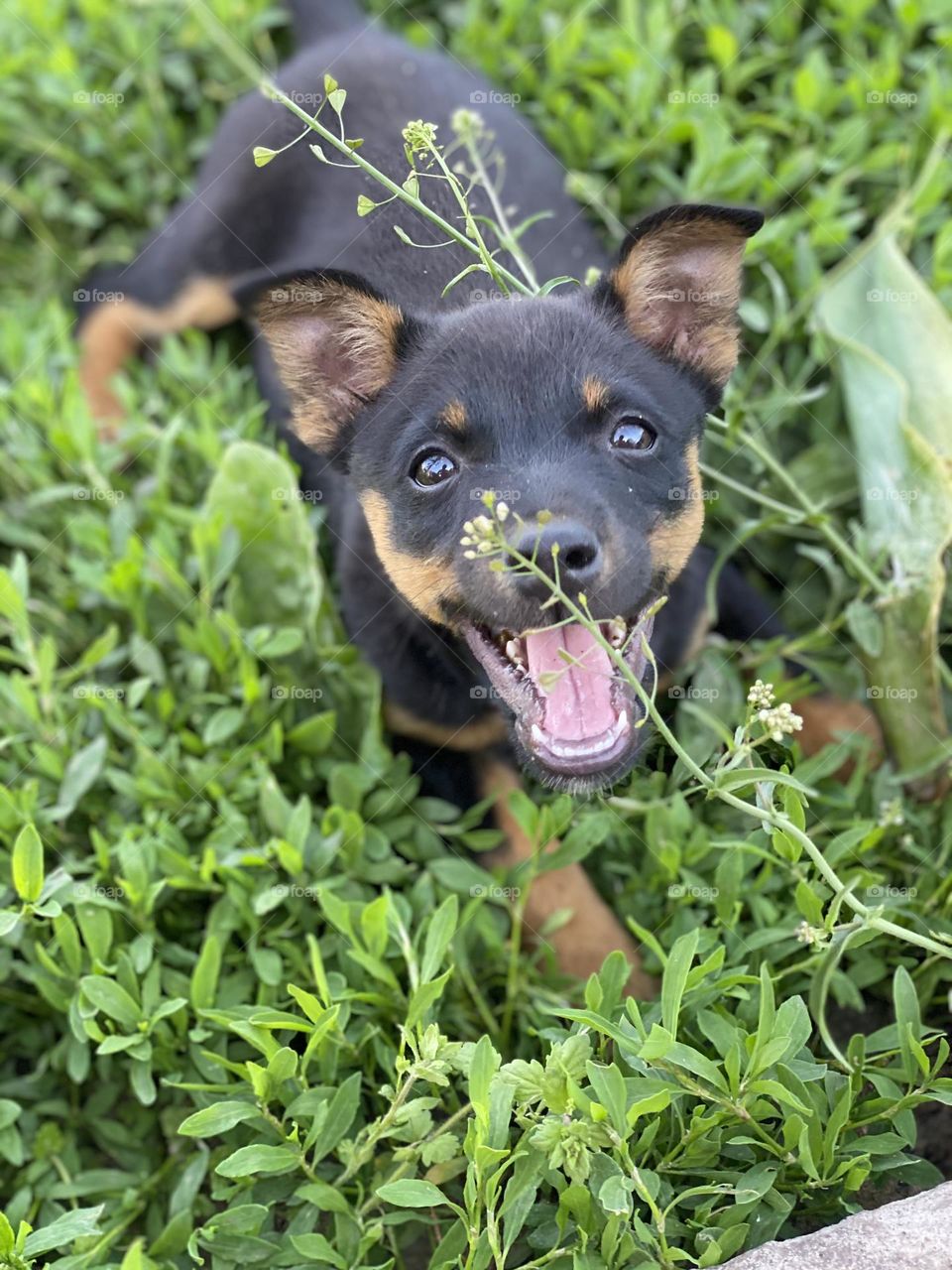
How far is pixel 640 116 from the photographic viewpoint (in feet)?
14.4

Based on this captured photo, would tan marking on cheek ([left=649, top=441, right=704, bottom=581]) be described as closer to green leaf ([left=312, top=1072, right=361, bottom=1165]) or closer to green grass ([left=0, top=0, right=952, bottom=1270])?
green grass ([left=0, top=0, right=952, bottom=1270])

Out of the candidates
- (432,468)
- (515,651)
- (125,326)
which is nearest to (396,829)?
(515,651)

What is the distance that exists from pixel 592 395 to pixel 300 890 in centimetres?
137

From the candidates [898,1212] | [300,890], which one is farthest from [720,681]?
[898,1212]

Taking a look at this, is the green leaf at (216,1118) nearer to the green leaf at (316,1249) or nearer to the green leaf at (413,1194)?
the green leaf at (316,1249)

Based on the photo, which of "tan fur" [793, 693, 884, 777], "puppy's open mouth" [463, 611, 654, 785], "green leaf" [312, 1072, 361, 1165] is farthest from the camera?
"tan fur" [793, 693, 884, 777]

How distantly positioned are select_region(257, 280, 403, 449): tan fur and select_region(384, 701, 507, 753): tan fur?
75 cm

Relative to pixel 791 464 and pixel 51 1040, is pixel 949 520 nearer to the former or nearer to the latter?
pixel 791 464

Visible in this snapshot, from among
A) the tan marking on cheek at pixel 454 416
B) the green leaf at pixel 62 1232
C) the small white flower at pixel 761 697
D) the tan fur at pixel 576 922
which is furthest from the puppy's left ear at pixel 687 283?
the green leaf at pixel 62 1232

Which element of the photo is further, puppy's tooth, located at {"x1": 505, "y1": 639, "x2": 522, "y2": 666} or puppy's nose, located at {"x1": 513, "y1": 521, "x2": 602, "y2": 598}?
puppy's tooth, located at {"x1": 505, "y1": 639, "x2": 522, "y2": 666}

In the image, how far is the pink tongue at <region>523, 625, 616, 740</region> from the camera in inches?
104

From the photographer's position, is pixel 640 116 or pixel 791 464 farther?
pixel 640 116

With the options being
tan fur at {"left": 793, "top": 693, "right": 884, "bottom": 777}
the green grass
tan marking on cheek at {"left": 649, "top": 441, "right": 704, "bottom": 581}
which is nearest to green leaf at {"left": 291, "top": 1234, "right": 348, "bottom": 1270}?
the green grass

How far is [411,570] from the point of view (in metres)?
2.75
